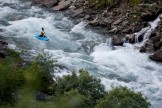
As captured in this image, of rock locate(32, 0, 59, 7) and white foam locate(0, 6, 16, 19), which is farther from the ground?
rock locate(32, 0, 59, 7)

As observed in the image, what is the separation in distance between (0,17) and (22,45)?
610 cm

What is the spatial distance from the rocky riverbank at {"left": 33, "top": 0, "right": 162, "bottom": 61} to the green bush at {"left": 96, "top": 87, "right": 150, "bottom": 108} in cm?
958

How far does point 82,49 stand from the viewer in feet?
76.6

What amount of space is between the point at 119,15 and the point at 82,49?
20.8ft

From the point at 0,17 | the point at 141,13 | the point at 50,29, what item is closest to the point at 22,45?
the point at 50,29

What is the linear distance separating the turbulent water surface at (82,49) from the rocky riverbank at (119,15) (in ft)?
3.03

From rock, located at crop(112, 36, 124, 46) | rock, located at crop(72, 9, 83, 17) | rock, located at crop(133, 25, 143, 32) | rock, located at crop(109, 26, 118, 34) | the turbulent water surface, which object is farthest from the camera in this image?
rock, located at crop(72, 9, 83, 17)

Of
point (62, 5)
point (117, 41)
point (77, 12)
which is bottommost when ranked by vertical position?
point (117, 41)

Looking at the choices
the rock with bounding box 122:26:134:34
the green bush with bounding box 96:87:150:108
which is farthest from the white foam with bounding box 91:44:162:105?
the green bush with bounding box 96:87:150:108

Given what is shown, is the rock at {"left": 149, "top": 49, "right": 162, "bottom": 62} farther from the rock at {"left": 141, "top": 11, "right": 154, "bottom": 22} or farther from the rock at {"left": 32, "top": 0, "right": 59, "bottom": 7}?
the rock at {"left": 32, "top": 0, "right": 59, "bottom": 7}

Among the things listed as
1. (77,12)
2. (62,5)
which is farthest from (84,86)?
(62,5)

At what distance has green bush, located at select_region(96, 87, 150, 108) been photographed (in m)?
11.9

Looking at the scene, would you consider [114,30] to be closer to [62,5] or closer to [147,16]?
[147,16]

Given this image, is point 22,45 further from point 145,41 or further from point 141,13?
point 141,13
